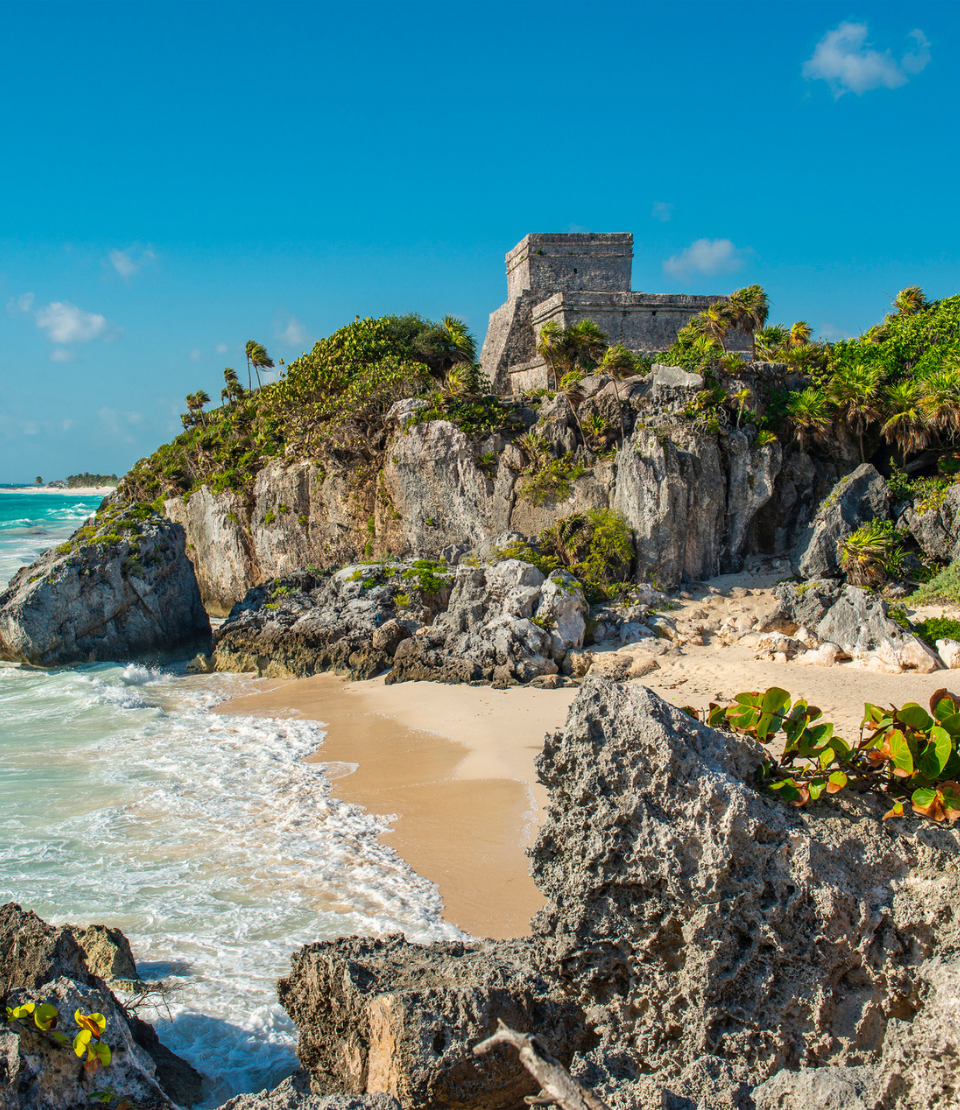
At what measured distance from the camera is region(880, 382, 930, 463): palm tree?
18.9 metres

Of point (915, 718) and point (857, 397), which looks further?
point (857, 397)

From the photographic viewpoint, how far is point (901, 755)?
3.35 meters

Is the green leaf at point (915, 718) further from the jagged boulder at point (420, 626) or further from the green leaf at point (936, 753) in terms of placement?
the jagged boulder at point (420, 626)

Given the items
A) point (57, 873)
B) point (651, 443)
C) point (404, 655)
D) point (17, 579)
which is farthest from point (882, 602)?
point (17, 579)

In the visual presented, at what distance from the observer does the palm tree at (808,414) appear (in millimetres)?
20250

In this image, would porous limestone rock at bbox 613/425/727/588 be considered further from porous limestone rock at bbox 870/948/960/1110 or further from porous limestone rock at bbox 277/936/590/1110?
porous limestone rock at bbox 870/948/960/1110

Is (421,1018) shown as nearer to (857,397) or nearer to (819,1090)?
(819,1090)

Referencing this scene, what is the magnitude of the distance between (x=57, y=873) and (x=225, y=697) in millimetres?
8374

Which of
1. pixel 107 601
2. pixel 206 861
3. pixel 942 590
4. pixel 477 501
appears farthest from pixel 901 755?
pixel 107 601

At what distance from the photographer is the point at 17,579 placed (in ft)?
69.5

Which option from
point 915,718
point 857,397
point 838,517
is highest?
point 857,397

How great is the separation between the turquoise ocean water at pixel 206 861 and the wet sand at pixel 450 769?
367mm

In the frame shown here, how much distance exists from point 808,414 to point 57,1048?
70.1 feet

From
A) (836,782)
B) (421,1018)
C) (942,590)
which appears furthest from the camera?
(942,590)
